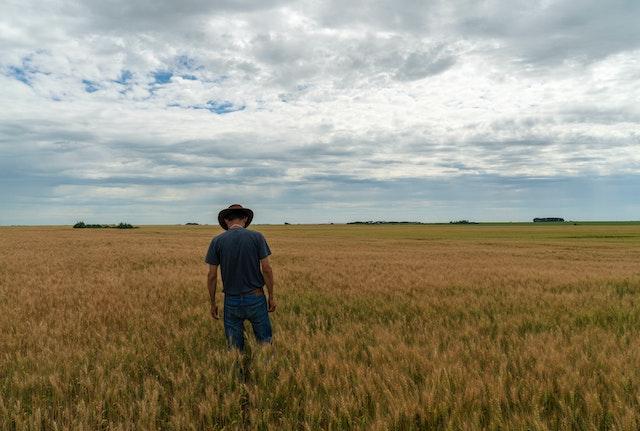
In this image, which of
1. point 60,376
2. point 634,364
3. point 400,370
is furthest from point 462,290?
point 60,376

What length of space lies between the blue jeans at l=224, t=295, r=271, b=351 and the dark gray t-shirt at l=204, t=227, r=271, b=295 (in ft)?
0.45

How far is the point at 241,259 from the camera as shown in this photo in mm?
5551

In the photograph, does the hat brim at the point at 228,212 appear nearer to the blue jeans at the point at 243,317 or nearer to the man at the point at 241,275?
the man at the point at 241,275

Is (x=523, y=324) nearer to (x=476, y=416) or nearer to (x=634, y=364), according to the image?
(x=634, y=364)

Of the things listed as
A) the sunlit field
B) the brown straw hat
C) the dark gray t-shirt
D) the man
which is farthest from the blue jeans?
the brown straw hat

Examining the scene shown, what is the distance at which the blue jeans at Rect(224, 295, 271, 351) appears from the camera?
5.62 meters

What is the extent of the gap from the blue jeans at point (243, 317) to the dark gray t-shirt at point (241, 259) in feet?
0.45

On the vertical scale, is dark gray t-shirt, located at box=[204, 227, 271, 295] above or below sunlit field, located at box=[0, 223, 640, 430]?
above

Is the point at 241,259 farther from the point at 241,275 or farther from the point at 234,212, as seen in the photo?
the point at 234,212

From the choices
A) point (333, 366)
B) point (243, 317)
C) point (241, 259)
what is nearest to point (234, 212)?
point (241, 259)

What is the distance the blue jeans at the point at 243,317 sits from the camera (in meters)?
5.62

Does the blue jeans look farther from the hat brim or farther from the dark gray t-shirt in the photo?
the hat brim

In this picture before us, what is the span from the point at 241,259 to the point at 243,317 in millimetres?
814

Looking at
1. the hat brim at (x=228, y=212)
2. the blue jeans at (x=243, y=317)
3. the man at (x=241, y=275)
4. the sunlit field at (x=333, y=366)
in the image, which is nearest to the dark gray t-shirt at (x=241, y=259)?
the man at (x=241, y=275)
